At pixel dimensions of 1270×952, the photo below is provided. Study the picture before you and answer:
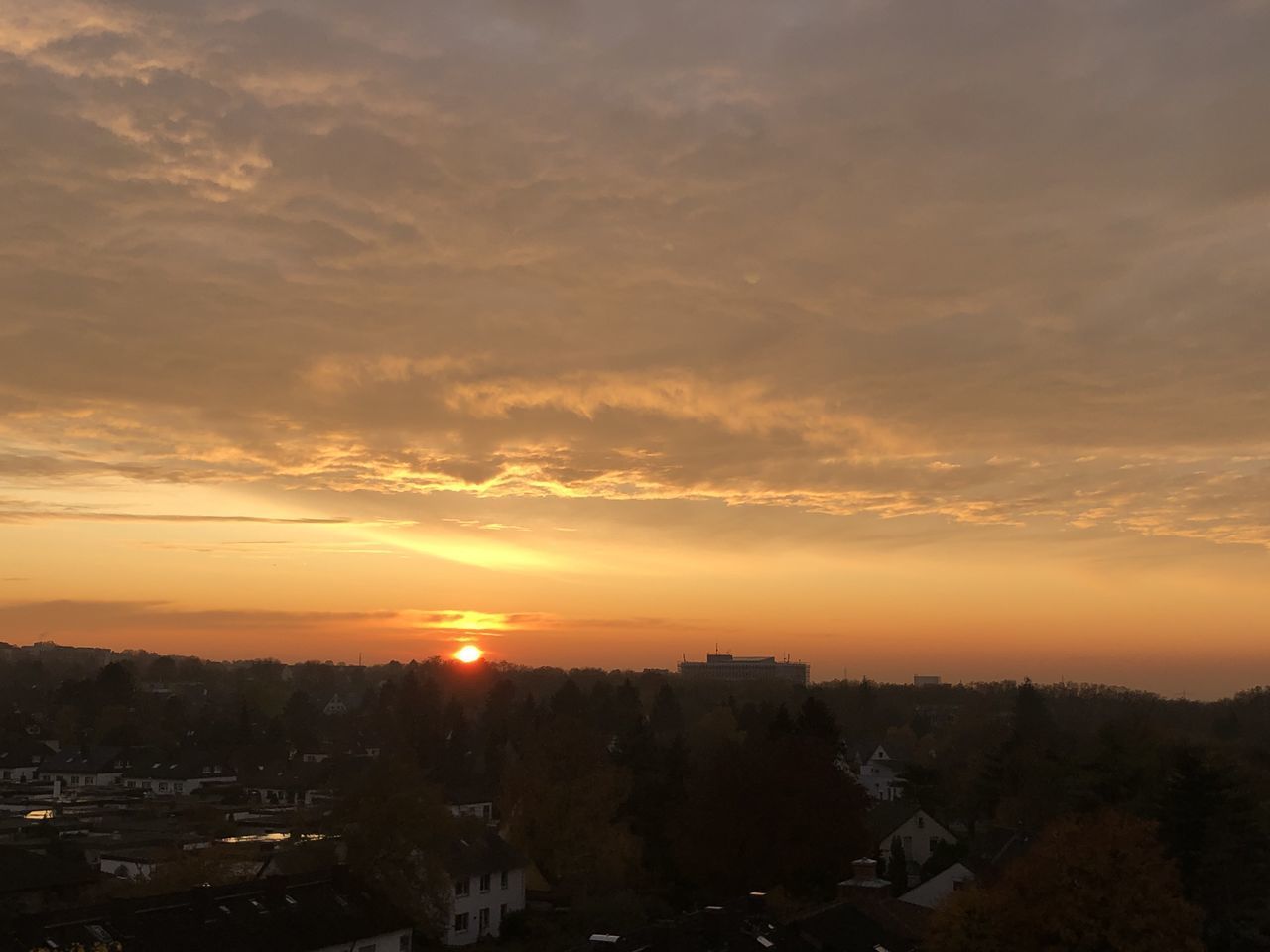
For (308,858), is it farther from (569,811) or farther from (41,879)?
(569,811)

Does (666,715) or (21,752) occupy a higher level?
(666,715)

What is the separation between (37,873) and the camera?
53.4 m

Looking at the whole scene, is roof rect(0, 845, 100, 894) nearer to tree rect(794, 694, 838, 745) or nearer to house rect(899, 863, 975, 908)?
house rect(899, 863, 975, 908)

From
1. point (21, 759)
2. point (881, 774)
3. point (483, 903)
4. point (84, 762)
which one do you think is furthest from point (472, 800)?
point (21, 759)

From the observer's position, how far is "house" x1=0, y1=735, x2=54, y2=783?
128125 millimetres

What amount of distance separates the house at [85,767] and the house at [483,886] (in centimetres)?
7987

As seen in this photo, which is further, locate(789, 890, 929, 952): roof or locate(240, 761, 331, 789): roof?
locate(240, 761, 331, 789): roof

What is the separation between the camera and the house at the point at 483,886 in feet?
180

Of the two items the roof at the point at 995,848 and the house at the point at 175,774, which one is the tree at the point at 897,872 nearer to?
the roof at the point at 995,848

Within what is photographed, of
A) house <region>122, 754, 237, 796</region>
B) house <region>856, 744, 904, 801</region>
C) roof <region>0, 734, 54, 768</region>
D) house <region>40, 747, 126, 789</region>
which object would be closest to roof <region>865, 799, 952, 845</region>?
house <region>856, 744, 904, 801</region>

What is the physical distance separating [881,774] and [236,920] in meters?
105

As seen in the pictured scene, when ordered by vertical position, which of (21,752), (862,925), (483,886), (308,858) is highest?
(308,858)

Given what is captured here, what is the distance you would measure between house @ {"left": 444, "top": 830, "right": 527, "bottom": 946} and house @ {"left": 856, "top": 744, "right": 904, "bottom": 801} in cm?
7043

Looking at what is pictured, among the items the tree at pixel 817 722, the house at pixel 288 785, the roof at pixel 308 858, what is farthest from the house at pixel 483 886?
the house at pixel 288 785
